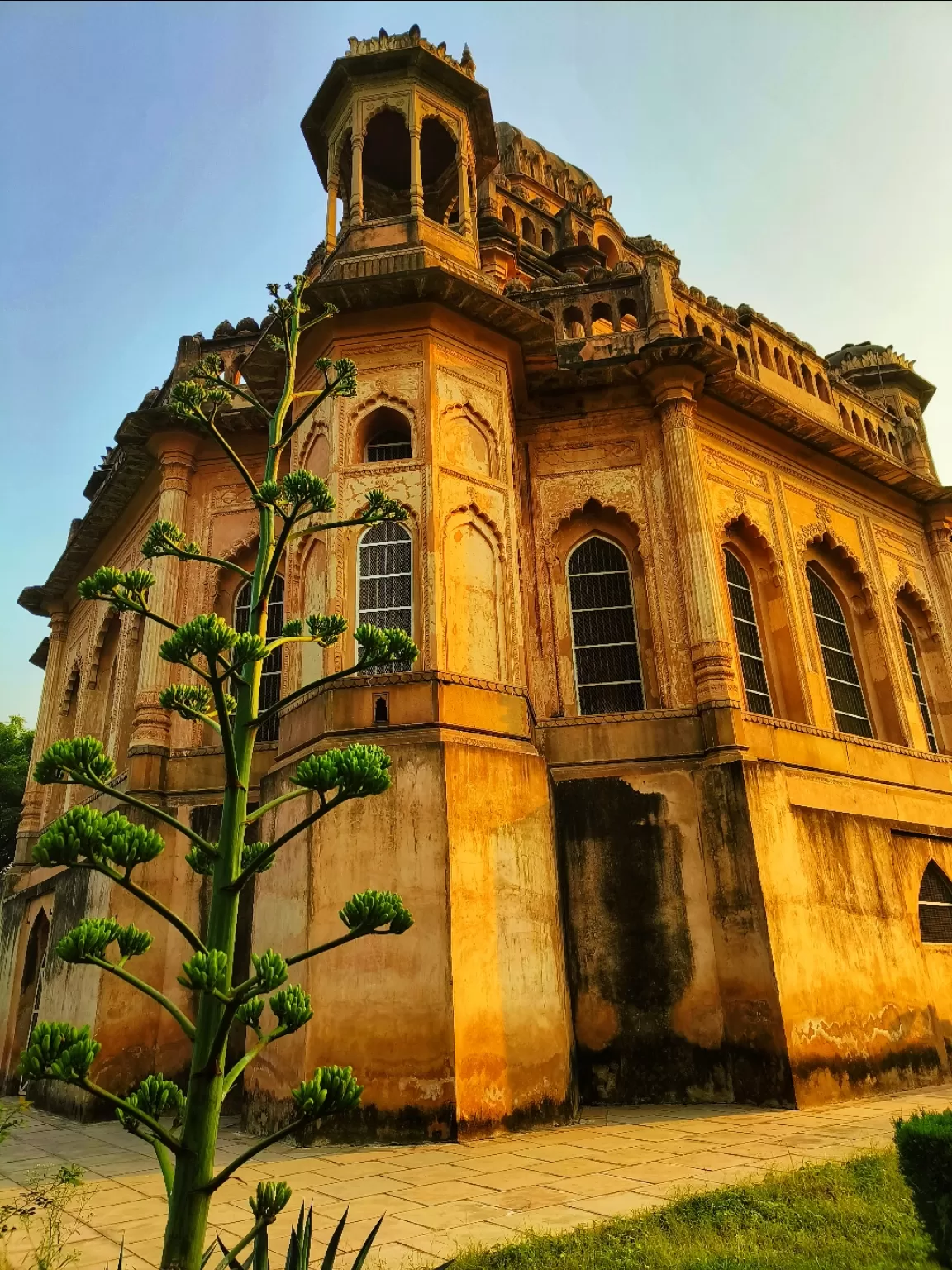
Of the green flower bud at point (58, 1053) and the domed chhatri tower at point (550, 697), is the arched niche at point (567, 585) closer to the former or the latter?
the domed chhatri tower at point (550, 697)

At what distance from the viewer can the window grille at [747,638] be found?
444 inches

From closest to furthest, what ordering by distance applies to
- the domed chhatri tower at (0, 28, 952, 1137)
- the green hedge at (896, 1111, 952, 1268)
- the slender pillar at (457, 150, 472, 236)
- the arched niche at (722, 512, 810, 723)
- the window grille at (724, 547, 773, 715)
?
the green hedge at (896, 1111, 952, 1268)
the domed chhatri tower at (0, 28, 952, 1137)
the window grille at (724, 547, 773, 715)
the arched niche at (722, 512, 810, 723)
the slender pillar at (457, 150, 472, 236)

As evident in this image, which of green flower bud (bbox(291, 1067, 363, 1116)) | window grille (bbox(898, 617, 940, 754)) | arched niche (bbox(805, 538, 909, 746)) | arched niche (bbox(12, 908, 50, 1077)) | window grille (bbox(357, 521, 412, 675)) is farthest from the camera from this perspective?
window grille (bbox(898, 617, 940, 754))

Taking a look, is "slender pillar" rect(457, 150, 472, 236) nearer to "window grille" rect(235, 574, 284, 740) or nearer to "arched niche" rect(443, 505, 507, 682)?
"arched niche" rect(443, 505, 507, 682)

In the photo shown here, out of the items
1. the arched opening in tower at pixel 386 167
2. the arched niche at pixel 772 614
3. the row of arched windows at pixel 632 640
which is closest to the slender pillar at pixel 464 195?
the arched opening in tower at pixel 386 167

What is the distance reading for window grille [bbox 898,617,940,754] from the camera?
1339cm

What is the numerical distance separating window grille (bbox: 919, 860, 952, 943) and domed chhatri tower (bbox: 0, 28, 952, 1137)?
49mm

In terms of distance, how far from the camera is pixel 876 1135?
663 centimetres

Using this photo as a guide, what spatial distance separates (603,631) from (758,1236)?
7.45 meters

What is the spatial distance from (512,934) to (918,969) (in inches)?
213

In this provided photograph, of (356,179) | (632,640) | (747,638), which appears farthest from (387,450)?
(747,638)

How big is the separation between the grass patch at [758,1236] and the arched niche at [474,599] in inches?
196

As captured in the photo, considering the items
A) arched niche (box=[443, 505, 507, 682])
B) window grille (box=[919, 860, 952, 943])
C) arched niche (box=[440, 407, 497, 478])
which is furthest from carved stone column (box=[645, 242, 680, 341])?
window grille (box=[919, 860, 952, 943])

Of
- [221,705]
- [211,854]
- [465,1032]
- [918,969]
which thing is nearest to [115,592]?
[221,705]
